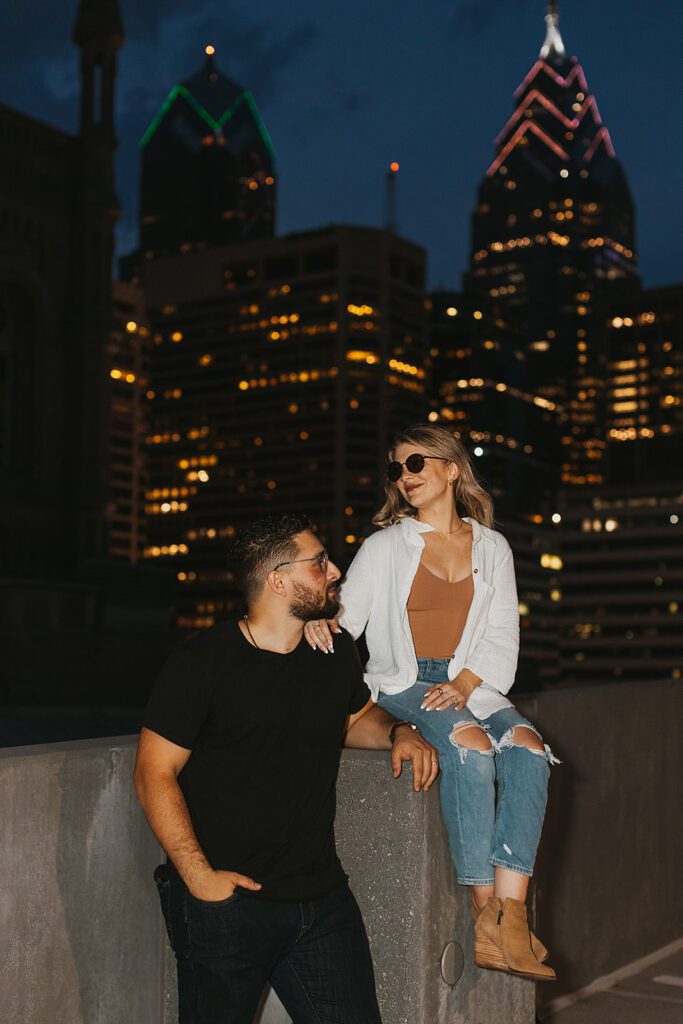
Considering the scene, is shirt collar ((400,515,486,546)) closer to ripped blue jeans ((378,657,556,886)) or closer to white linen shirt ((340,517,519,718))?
white linen shirt ((340,517,519,718))

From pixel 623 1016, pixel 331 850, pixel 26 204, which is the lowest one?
pixel 623 1016

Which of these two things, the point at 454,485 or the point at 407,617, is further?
the point at 454,485

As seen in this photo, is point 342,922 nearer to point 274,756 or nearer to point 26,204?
point 274,756

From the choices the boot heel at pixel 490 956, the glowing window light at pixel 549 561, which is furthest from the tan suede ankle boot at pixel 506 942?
the glowing window light at pixel 549 561

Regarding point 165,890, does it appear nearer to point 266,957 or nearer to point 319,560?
point 266,957

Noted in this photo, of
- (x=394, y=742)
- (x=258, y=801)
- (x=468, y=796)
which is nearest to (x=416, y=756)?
(x=394, y=742)

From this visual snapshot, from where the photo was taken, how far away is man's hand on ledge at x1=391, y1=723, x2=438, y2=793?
369cm

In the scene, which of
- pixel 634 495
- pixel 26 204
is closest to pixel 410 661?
pixel 26 204

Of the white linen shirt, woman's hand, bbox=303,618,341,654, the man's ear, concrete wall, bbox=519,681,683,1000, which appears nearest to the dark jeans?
woman's hand, bbox=303,618,341,654

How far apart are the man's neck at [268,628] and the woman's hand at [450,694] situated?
753 mm

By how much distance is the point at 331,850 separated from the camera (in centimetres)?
344

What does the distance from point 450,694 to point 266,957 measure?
3.56 ft

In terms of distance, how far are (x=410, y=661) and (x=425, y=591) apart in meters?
0.24

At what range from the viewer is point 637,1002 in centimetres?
576
